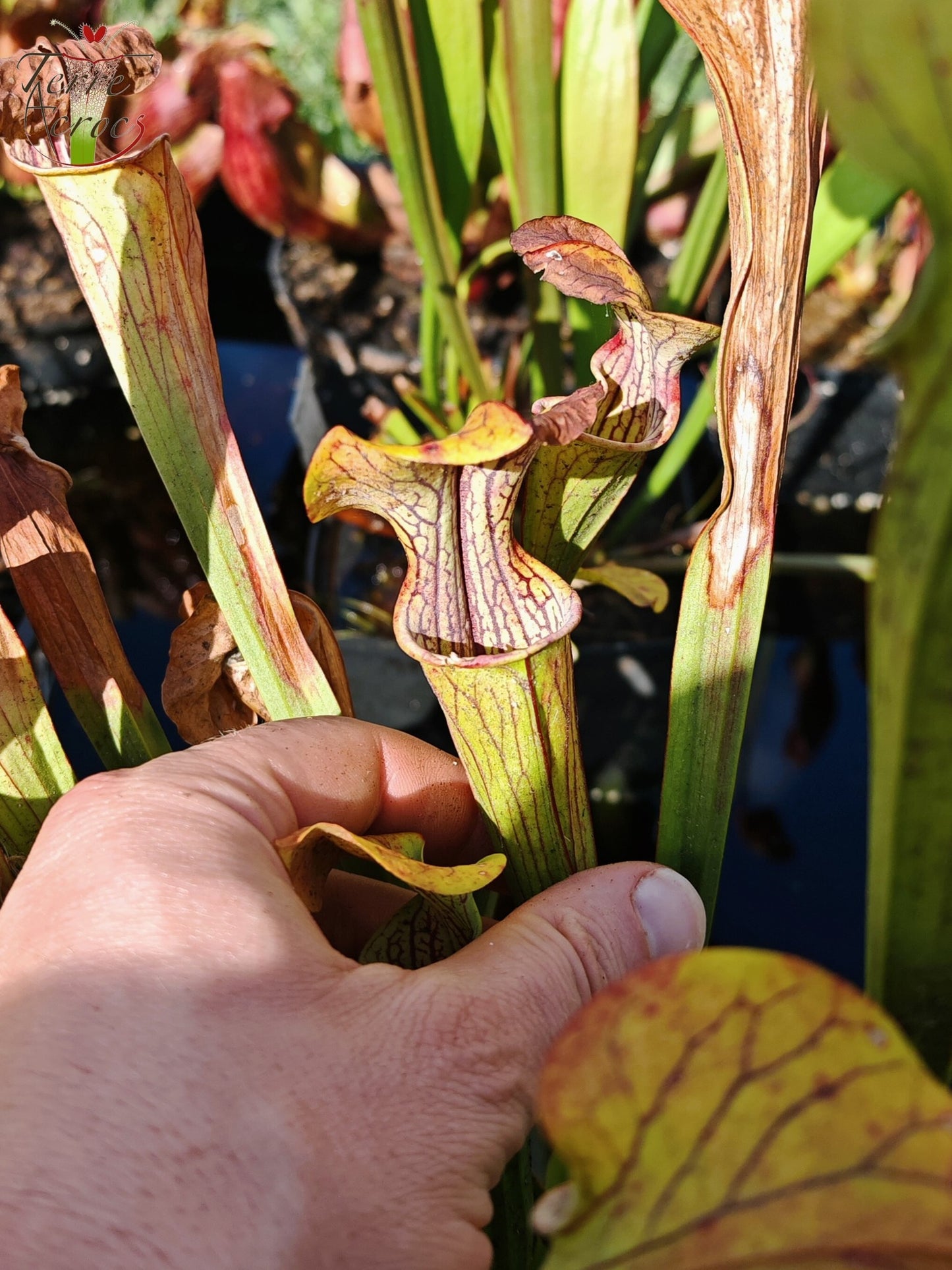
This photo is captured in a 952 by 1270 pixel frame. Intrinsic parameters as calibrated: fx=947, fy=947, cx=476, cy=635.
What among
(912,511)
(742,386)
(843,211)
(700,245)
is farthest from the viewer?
(700,245)

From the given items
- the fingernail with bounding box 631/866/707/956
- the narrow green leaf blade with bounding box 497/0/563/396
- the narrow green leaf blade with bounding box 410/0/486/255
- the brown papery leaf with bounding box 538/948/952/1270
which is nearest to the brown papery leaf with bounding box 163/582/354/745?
the fingernail with bounding box 631/866/707/956

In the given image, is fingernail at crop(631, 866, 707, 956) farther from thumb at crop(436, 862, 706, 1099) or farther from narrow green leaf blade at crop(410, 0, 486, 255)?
narrow green leaf blade at crop(410, 0, 486, 255)

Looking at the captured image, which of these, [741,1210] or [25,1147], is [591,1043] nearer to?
[741,1210]

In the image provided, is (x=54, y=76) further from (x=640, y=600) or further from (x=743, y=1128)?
(x=743, y=1128)

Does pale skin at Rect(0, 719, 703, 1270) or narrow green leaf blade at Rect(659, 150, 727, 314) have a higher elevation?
narrow green leaf blade at Rect(659, 150, 727, 314)

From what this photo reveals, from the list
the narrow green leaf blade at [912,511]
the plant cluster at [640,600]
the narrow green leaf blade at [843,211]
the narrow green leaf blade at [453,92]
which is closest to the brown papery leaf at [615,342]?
the plant cluster at [640,600]

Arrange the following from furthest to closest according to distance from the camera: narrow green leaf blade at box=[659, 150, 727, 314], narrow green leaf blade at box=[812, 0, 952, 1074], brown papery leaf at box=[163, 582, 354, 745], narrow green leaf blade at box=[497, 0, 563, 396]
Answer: narrow green leaf blade at box=[659, 150, 727, 314] < narrow green leaf blade at box=[497, 0, 563, 396] < brown papery leaf at box=[163, 582, 354, 745] < narrow green leaf blade at box=[812, 0, 952, 1074]

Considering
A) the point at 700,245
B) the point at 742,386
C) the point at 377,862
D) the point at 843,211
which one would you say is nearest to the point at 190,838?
the point at 377,862
